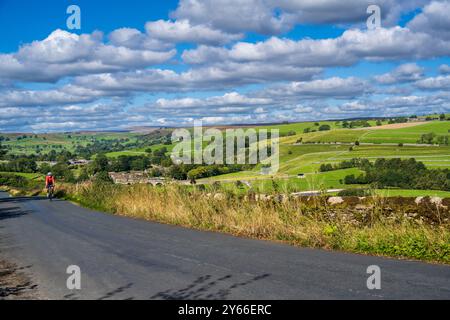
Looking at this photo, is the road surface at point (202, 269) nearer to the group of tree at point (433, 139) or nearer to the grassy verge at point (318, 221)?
the grassy verge at point (318, 221)

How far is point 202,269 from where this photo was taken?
26.8 ft

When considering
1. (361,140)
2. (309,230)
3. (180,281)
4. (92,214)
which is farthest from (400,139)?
(180,281)

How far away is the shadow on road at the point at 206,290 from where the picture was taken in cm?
643

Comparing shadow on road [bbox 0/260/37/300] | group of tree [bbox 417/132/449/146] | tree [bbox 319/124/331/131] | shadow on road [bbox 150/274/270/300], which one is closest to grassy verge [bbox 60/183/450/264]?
shadow on road [bbox 150/274/270/300]

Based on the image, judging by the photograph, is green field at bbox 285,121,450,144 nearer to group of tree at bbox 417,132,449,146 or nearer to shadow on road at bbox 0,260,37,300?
group of tree at bbox 417,132,449,146

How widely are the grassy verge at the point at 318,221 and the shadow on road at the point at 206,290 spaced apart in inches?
129

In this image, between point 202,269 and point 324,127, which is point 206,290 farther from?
point 324,127

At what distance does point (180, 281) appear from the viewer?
24.0 ft

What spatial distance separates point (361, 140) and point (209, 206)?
5526 centimetres

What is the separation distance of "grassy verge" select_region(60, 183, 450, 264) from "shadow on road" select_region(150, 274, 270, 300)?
3.28 metres

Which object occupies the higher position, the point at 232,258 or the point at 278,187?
the point at 278,187
